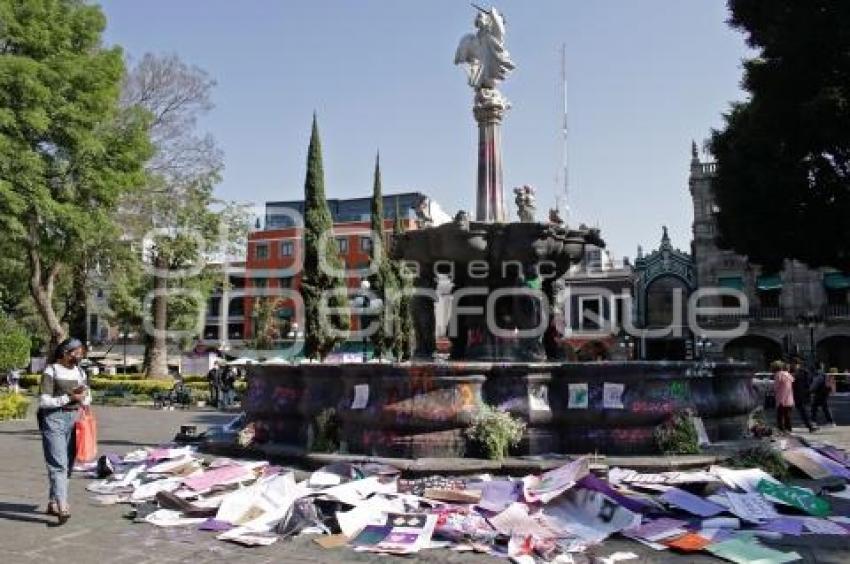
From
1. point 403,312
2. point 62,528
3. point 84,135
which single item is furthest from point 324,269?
point 62,528

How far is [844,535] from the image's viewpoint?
5840mm

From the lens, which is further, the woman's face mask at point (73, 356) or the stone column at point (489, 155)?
the stone column at point (489, 155)

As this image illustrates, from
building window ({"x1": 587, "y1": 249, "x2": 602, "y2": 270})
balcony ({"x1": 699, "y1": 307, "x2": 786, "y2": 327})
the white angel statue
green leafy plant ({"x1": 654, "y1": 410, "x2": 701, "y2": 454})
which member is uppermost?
building window ({"x1": 587, "y1": 249, "x2": 602, "y2": 270})

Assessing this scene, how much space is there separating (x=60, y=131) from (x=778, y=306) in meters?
36.6

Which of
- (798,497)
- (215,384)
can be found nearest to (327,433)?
(798,497)

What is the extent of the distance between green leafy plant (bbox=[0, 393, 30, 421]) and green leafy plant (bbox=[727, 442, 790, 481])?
55.5 ft

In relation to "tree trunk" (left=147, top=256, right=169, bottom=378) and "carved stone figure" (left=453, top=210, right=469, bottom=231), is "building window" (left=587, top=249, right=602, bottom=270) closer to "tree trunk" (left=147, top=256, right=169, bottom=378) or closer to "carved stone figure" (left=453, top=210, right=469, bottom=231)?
"tree trunk" (left=147, top=256, right=169, bottom=378)

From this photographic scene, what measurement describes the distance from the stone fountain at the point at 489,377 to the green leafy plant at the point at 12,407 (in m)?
11.0

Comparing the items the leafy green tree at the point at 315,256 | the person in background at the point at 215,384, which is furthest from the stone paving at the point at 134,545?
the leafy green tree at the point at 315,256

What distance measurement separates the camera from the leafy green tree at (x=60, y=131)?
20.7m

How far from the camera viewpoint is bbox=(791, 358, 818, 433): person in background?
15981 millimetres

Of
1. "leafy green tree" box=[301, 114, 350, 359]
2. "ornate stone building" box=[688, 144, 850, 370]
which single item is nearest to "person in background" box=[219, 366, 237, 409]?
"leafy green tree" box=[301, 114, 350, 359]

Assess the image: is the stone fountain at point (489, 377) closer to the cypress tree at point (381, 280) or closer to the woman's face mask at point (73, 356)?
the woman's face mask at point (73, 356)

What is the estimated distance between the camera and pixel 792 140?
20.3 meters
